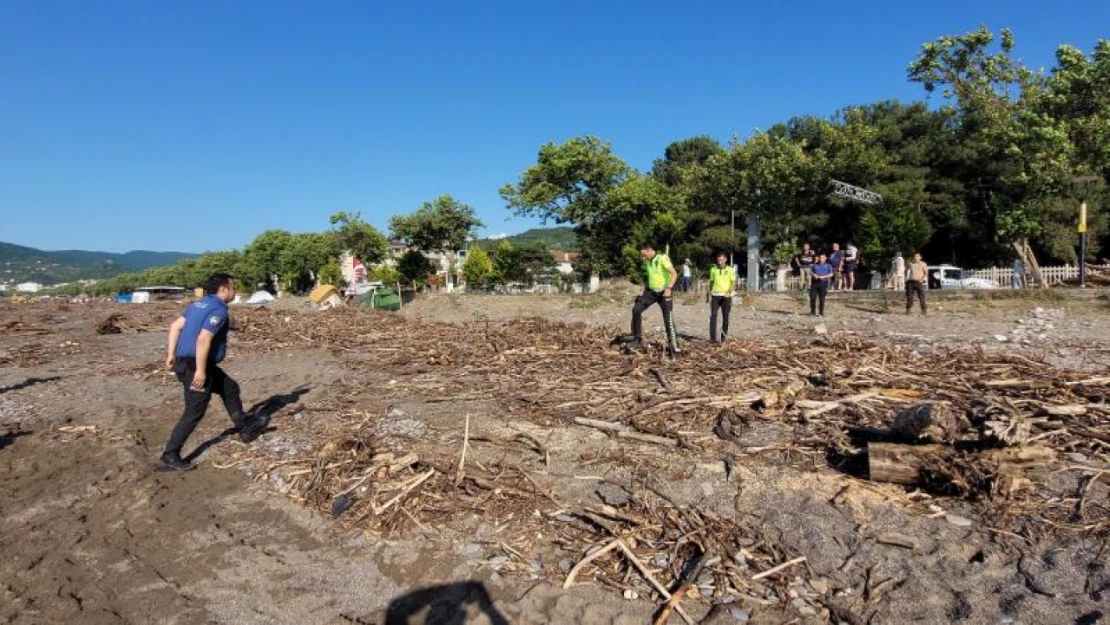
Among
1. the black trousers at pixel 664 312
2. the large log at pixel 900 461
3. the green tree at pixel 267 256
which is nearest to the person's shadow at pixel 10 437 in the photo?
the black trousers at pixel 664 312

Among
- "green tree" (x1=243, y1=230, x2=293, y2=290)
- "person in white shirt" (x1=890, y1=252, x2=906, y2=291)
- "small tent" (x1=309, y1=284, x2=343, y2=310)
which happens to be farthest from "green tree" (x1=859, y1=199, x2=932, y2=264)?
"green tree" (x1=243, y1=230, x2=293, y2=290)

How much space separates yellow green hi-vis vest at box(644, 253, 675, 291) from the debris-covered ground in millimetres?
1324

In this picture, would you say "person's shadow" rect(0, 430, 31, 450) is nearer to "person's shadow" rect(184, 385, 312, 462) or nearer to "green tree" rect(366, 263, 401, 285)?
"person's shadow" rect(184, 385, 312, 462)

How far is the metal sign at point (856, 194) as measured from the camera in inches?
1194

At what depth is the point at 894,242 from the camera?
94.1ft

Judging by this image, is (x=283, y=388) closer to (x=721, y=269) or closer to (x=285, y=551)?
(x=285, y=551)

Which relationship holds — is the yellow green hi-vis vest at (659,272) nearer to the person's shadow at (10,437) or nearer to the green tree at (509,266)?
the person's shadow at (10,437)

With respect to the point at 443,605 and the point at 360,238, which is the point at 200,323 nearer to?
the point at 443,605

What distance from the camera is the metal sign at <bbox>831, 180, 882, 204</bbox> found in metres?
30.3

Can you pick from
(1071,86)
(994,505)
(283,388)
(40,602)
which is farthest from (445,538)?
(1071,86)

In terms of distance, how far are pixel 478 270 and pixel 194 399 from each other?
46.3 metres

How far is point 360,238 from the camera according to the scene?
56.5 m

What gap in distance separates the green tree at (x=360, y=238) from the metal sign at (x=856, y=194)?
129ft

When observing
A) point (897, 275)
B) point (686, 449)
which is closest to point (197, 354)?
point (686, 449)
